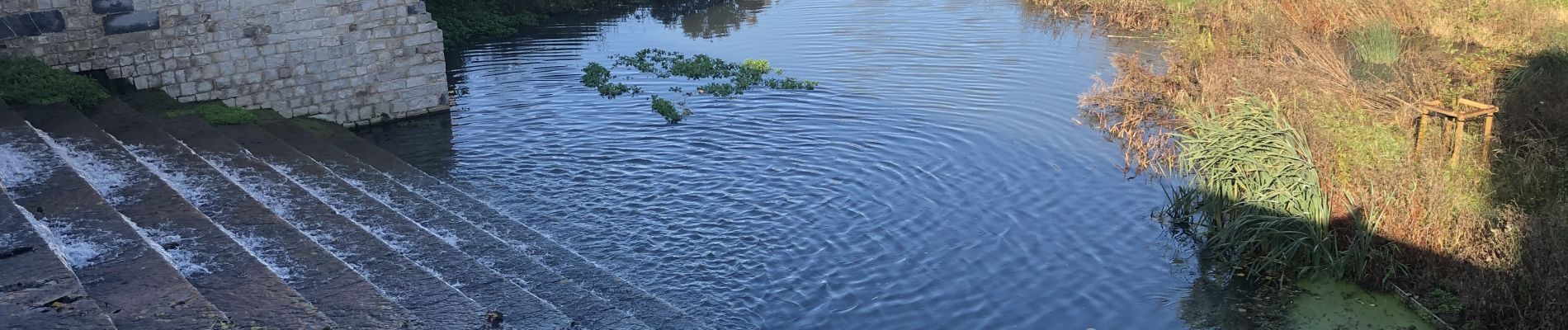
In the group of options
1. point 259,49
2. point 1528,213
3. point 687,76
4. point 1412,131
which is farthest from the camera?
point 687,76

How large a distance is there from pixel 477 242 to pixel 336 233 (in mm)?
1310

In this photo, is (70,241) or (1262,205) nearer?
(70,241)

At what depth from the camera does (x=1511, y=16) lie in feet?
61.2

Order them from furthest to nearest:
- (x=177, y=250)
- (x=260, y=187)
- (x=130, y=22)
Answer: (x=130, y=22)
(x=260, y=187)
(x=177, y=250)

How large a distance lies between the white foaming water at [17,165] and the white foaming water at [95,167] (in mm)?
296

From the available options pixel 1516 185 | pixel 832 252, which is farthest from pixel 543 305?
pixel 1516 185

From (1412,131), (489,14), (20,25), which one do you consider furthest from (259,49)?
(1412,131)

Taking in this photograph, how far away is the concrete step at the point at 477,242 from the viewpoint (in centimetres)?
1002

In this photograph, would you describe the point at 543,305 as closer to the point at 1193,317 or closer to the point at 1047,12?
the point at 1193,317

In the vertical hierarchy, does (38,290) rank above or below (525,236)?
above

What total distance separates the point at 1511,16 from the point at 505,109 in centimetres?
1601

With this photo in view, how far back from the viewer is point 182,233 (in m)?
10.3

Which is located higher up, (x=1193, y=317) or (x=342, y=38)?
(x=342, y=38)

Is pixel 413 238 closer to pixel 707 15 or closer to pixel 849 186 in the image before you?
pixel 849 186
